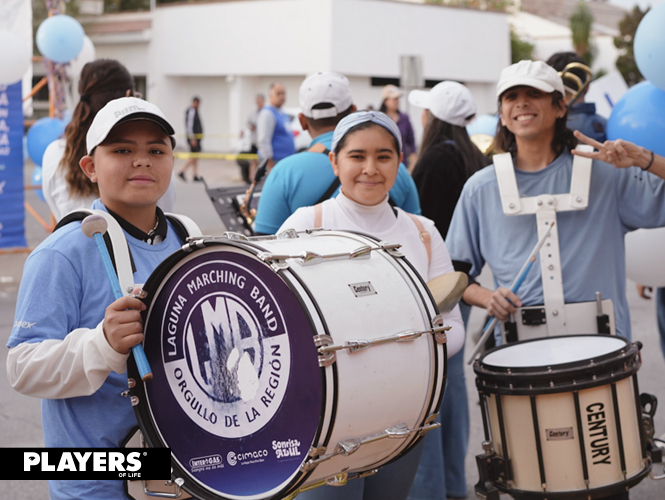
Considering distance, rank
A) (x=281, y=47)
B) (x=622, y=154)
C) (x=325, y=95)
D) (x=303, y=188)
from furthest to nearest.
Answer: (x=281, y=47)
(x=325, y=95)
(x=303, y=188)
(x=622, y=154)

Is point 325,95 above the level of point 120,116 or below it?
above

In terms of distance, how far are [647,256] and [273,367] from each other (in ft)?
11.0

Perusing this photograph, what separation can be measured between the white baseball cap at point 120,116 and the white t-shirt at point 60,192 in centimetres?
179

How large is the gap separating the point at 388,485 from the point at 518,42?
40179mm

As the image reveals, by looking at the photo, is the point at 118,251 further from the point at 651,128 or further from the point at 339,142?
the point at 651,128

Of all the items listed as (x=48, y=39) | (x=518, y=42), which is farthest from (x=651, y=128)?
(x=518, y=42)

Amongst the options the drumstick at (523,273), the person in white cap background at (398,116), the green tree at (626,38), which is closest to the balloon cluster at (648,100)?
the drumstick at (523,273)

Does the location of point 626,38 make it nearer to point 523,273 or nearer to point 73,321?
point 523,273

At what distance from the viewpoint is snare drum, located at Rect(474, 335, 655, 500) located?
9.04ft

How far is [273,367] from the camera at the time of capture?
78.4 inches

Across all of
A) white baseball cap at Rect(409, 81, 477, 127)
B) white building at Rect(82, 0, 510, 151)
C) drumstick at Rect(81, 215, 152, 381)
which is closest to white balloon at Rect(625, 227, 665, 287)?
white baseball cap at Rect(409, 81, 477, 127)

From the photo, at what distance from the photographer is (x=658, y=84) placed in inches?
159

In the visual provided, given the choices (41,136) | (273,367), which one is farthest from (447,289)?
(41,136)

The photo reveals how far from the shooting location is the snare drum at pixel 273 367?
198cm
